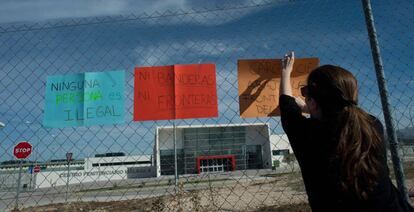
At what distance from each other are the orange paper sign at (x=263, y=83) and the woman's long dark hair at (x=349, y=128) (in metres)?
1.88

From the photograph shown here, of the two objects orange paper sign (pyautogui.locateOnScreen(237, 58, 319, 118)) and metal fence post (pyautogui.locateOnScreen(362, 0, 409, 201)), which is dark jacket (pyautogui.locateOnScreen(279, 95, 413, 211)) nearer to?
metal fence post (pyautogui.locateOnScreen(362, 0, 409, 201))

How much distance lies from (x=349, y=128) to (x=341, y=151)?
4.6 inches

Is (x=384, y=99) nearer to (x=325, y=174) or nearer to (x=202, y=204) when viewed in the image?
(x=325, y=174)

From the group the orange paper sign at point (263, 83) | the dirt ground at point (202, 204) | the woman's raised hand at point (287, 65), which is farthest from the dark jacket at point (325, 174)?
the dirt ground at point (202, 204)

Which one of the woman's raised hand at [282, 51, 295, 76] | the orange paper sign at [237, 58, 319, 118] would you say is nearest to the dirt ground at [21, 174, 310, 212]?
the orange paper sign at [237, 58, 319, 118]

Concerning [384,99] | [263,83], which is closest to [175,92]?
[263,83]

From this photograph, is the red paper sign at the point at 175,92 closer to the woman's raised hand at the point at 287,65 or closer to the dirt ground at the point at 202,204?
the dirt ground at the point at 202,204

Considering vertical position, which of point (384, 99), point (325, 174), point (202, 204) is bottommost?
point (202, 204)

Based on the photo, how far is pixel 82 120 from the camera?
354cm

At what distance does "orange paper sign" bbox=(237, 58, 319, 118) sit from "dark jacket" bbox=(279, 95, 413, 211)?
5.83 ft

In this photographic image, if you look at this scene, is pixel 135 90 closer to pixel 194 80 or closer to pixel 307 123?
pixel 194 80

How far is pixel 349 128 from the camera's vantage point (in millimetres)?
1534

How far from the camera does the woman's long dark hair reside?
1483 millimetres

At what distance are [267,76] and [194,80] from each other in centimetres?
82
